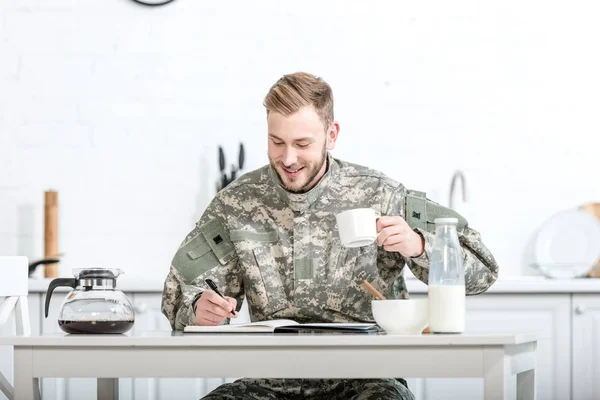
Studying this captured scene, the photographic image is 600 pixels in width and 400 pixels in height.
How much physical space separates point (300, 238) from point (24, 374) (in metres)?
0.84

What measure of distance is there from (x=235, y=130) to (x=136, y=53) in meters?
0.53

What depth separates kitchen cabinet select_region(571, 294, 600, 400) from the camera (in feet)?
11.2

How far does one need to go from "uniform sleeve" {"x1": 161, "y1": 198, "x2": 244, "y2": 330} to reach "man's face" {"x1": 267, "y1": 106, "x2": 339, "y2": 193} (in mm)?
215

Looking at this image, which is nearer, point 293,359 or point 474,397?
point 293,359

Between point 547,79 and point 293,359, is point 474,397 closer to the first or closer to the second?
point 547,79

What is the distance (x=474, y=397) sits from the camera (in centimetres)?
344

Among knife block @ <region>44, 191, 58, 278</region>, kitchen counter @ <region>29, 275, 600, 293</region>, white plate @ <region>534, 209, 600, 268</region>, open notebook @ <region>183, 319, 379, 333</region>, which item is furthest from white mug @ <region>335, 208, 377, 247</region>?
knife block @ <region>44, 191, 58, 278</region>

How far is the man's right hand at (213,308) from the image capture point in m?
2.07

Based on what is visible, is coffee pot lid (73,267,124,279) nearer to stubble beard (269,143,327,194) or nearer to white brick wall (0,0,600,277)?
stubble beard (269,143,327,194)

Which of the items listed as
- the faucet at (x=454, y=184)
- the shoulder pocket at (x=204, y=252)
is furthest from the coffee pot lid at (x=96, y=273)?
the faucet at (x=454, y=184)

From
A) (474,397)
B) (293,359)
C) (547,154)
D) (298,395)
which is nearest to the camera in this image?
(293,359)

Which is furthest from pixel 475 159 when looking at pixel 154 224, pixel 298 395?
pixel 298 395

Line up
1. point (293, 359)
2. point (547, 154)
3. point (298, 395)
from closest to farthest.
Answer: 1. point (293, 359)
2. point (298, 395)
3. point (547, 154)

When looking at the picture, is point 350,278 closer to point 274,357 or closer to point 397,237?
point 397,237
